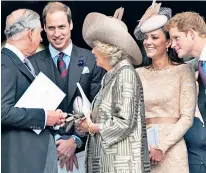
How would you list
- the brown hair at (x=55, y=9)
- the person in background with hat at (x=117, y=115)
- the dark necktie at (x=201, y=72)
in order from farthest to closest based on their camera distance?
the brown hair at (x=55, y=9), the dark necktie at (x=201, y=72), the person in background with hat at (x=117, y=115)

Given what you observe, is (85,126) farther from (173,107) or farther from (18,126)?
(173,107)

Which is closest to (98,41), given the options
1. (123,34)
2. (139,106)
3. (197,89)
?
(123,34)

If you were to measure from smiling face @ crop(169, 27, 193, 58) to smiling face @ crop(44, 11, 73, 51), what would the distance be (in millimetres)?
736

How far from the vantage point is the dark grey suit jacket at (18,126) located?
500cm

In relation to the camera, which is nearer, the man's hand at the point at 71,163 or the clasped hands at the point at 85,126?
the clasped hands at the point at 85,126

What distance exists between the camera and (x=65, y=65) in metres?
5.61

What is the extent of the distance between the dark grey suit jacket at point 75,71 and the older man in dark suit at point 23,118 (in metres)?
0.36

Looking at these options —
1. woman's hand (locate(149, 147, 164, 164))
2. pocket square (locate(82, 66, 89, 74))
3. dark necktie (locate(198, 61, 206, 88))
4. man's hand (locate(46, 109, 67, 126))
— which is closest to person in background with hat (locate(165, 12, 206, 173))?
dark necktie (locate(198, 61, 206, 88))

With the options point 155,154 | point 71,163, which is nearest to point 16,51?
point 71,163

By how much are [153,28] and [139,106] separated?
32.2 inches

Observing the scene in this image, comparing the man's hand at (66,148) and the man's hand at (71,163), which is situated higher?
the man's hand at (66,148)

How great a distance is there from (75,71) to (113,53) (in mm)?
639

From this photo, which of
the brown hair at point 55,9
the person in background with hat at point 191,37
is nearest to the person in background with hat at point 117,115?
the person in background with hat at point 191,37

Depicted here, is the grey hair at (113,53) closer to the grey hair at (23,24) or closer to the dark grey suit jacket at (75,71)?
the grey hair at (23,24)
